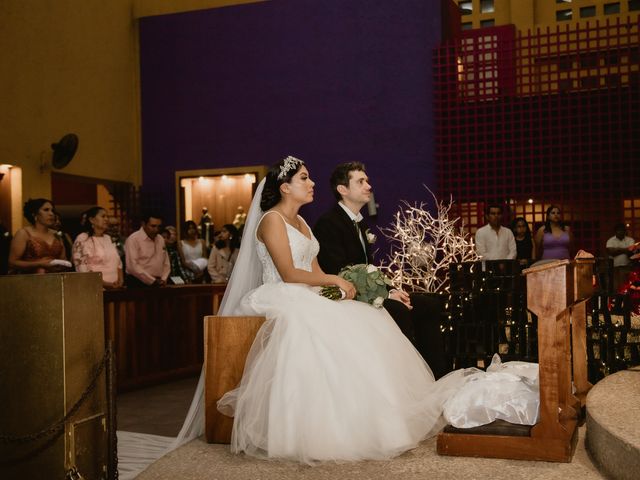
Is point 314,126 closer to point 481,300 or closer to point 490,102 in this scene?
point 490,102

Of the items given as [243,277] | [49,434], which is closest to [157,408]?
[243,277]

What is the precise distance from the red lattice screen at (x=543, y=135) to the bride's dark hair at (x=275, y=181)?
5.78 metres

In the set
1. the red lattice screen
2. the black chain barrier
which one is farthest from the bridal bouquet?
the red lattice screen

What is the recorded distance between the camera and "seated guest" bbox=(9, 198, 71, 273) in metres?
6.00

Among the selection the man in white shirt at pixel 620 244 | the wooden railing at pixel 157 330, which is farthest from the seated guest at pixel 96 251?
the man in white shirt at pixel 620 244

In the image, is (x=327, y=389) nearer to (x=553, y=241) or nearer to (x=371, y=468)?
(x=371, y=468)

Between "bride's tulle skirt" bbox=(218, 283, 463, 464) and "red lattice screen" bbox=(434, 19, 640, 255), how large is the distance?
6.02 meters

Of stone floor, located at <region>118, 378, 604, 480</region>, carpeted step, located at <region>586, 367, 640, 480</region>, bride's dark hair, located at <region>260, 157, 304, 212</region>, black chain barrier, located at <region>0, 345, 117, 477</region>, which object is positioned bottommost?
stone floor, located at <region>118, 378, 604, 480</region>

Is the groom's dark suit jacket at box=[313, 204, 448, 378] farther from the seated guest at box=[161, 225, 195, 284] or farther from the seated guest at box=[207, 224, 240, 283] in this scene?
the seated guest at box=[207, 224, 240, 283]

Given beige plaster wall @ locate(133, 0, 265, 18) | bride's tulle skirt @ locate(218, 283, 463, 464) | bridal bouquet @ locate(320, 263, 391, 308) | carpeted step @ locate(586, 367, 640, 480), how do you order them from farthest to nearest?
1. beige plaster wall @ locate(133, 0, 265, 18)
2. bridal bouquet @ locate(320, 263, 391, 308)
3. bride's tulle skirt @ locate(218, 283, 463, 464)
4. carpeted step @ locate(586, 367, 640, 480)

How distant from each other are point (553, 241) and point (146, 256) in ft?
13.9

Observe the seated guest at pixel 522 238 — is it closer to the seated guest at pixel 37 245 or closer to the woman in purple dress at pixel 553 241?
the woman in purple dress at pixel 553 241

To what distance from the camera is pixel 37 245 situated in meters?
6.09

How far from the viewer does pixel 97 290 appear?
292 centimetres
